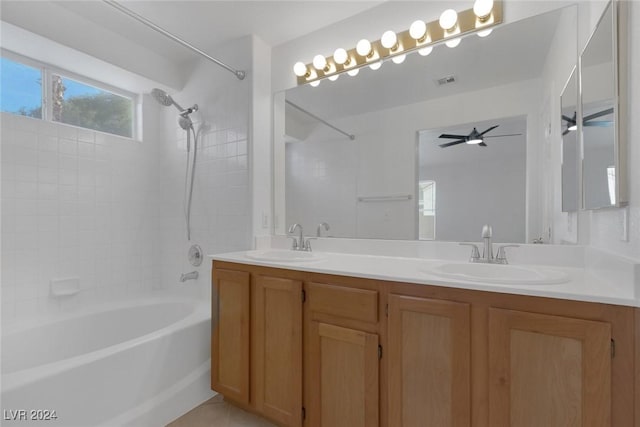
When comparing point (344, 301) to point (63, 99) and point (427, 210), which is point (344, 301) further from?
point (63, 99)

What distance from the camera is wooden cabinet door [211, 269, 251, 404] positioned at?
167 cm

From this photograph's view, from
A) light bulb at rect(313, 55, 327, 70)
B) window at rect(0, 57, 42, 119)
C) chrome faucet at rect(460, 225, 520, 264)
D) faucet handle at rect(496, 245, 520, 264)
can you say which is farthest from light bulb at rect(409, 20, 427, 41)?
window at rect(0, 57, 42, 119)

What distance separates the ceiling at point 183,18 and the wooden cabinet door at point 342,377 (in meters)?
1.93

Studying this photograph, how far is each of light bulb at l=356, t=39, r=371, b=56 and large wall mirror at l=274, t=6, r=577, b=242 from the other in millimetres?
118

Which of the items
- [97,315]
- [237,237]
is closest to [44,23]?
[237,237]

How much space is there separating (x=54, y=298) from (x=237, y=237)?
1346mm

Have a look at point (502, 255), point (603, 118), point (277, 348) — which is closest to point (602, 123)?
point (603, 118)

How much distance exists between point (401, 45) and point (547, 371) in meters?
1.77

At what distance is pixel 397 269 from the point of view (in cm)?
138

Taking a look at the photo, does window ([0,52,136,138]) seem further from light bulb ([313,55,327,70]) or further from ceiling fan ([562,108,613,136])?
ceiling fan ([562,108,613,136])

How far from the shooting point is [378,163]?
1920mm

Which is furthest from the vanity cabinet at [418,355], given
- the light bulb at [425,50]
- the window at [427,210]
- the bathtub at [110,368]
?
the light bulb at [425,50]

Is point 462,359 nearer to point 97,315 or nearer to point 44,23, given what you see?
point 97,315

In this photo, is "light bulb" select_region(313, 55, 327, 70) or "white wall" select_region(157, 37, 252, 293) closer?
"light bulb" select_region(313, 55, 327, 70)
